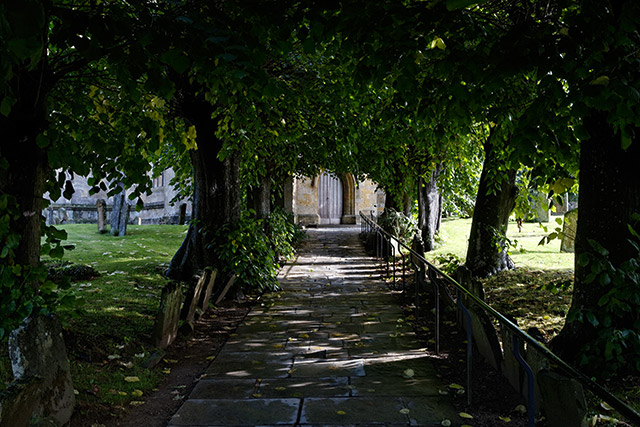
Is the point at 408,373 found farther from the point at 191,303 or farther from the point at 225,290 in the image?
the point at 225,290

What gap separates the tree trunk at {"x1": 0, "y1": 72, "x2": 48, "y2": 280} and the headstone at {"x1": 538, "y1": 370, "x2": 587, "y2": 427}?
3821 mm

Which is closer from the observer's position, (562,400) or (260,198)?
(562,400)

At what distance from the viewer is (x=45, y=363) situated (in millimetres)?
3338

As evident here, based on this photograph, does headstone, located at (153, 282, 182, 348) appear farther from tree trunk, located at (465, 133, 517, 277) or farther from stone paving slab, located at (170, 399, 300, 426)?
tree trunk, located at (465, 133, 517, 277)

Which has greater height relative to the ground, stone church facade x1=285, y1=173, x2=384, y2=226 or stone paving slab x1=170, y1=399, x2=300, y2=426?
stone church facade x1=285, y1=173, x2=384, y2=226

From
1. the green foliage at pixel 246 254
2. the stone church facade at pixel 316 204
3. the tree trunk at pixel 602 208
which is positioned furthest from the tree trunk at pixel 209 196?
the stone church facade at pixel 316 204

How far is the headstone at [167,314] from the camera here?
17.2 feet

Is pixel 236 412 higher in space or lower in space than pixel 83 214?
lower

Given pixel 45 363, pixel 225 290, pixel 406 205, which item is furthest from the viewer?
pixel 406 205

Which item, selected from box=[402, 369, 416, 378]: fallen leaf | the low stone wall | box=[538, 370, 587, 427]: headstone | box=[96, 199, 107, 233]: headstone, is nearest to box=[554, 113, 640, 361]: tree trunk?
box=[402, 369, 416, 378]: fallen leaf

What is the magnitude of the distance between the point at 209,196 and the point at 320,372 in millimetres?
4692

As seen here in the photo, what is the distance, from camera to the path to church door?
107ft

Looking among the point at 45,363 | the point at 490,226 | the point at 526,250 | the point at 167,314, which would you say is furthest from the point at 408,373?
the point at 526,250

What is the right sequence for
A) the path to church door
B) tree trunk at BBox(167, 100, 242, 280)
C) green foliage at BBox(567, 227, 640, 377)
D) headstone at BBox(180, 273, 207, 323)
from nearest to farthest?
green foliage at BBox(567, 227, 640, 377) → headstone at BBox(180, 273, 207, 323) → tree trunk at BBox(167, 100, 242, 280) → the path to church door
